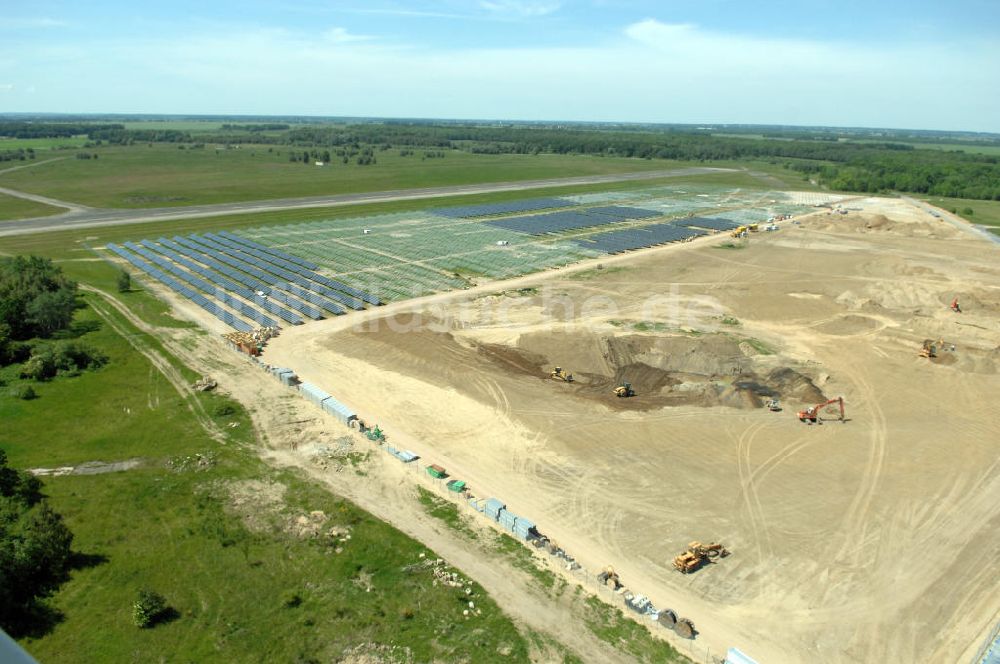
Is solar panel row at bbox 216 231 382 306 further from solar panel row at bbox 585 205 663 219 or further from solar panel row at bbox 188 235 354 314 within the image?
solar panel row at bbox 585 205 663 219

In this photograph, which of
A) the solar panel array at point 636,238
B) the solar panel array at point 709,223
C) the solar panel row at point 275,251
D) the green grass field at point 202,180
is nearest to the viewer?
the solar panel row at point 275,251

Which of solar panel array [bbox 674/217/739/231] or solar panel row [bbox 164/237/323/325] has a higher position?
solar panel array [bbox 674/217/739/231]

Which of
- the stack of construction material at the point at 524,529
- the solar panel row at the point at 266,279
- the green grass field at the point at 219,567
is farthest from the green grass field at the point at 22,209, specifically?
the stack of construction material at the point at 524,529

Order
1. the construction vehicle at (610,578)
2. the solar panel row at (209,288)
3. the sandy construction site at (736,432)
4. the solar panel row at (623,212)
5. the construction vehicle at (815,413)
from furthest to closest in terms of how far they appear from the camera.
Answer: the solar panel row at (623,212)
the solar panel row at (209,288)
the construction vehicle at (815,413)
the sandy construction site at (736,432)
the construction vehicle at (610,578)

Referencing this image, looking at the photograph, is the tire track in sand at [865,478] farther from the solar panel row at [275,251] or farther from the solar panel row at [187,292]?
the solar panel row at [275,251]

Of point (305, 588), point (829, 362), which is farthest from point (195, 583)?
point (829, 362)

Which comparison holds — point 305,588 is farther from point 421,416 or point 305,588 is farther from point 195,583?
point 421,416

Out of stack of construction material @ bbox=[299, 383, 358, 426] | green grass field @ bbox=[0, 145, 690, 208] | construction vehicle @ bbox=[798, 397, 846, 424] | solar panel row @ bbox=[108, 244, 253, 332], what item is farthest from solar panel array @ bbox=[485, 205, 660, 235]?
construction vehicle @ bbox=[798, 397, 846, 424]

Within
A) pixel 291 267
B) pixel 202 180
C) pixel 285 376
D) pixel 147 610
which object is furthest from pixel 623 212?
pixel 147 610
